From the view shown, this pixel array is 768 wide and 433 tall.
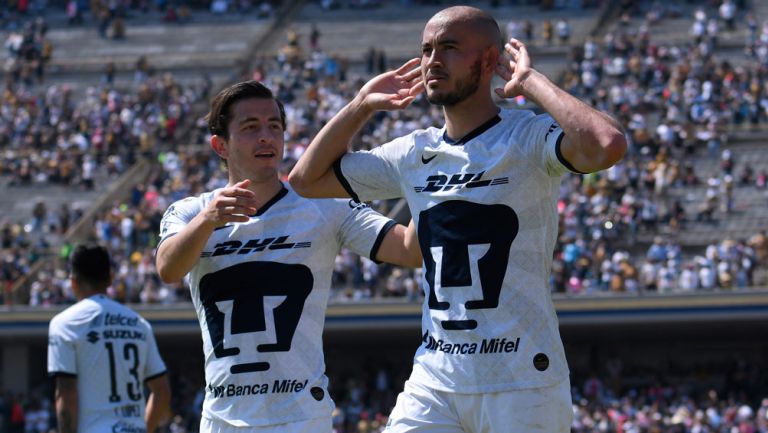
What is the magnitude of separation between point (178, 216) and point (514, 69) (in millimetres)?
1904

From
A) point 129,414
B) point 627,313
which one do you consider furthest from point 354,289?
point 129,414

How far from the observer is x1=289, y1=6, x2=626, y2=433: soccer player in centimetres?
564

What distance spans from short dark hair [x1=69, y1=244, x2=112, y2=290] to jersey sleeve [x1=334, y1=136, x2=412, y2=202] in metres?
3.00

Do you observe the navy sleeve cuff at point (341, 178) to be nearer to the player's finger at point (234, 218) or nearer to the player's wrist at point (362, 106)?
A: the player's wrist at point (362, 106)

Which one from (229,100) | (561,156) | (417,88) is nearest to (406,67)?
(417,88)

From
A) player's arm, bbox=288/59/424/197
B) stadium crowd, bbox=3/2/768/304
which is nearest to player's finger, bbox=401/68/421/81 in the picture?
player's arm, bbox=288/59/424/197

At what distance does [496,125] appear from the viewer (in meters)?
5.89

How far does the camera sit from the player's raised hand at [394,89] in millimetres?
6086

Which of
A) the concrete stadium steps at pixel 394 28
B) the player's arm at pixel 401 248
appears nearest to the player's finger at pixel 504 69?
the player's arm at pixel 401 248

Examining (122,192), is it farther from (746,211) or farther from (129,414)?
(129,414)

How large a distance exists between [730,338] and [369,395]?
746 cm

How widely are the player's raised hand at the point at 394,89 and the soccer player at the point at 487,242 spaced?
16cm

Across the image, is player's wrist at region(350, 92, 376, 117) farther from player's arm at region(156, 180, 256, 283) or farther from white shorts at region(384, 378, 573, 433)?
white shorts at region(384, 378, 573, 433)

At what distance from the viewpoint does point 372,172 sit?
631 centimetres
